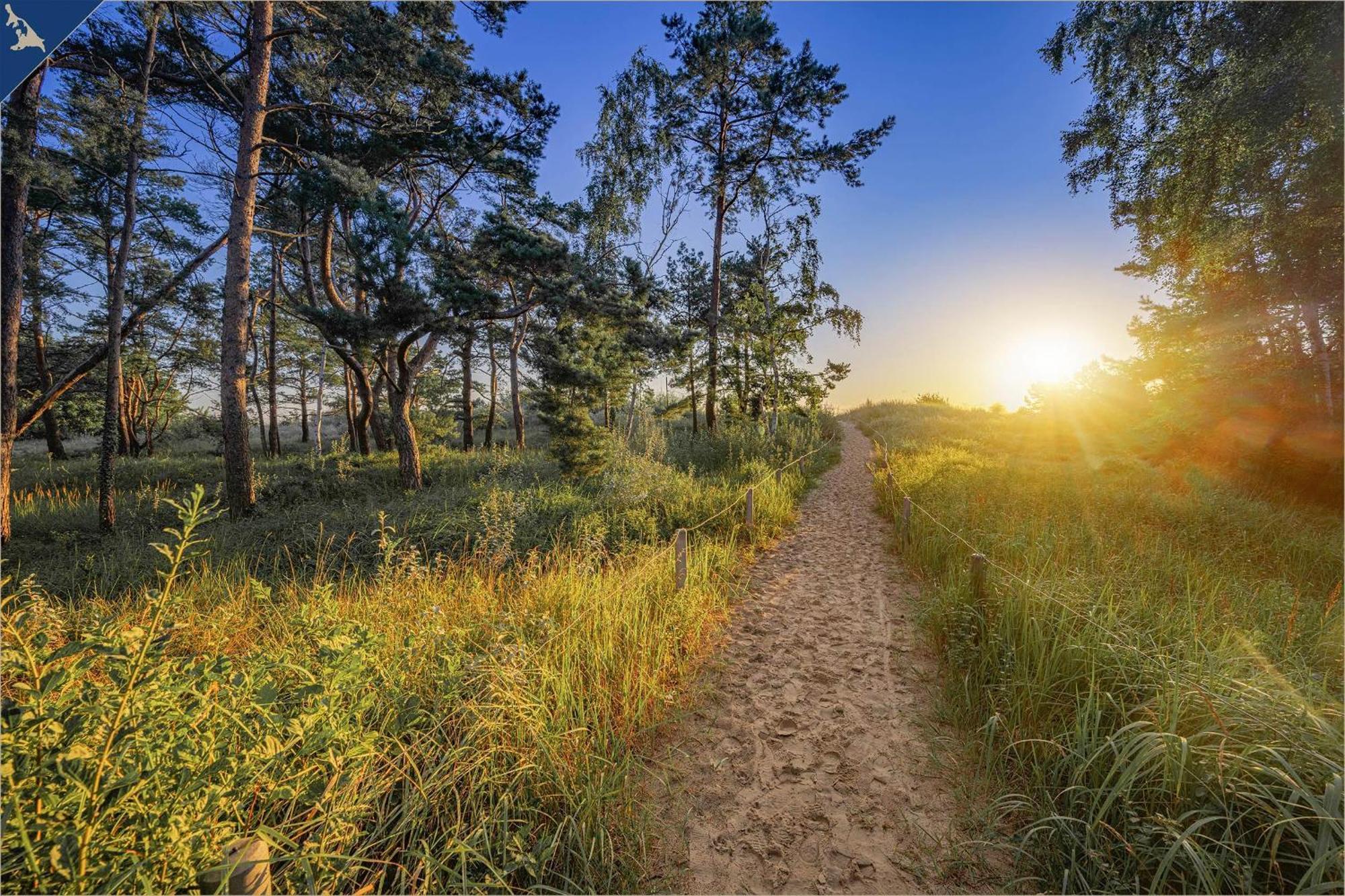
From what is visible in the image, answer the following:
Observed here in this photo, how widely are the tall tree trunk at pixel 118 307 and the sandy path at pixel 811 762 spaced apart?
36.6ft

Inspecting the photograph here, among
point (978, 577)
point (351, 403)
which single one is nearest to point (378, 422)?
point (351, 403)

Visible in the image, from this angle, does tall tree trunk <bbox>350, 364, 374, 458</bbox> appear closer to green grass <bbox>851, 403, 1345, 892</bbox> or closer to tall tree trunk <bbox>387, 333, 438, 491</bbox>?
tall tree trunk <bbox>387, 333, 438, 491</bbox>

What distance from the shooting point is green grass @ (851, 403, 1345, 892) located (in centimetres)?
189

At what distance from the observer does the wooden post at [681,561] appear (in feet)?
16.0

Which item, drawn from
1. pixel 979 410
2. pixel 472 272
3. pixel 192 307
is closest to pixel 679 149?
pixel 472 272

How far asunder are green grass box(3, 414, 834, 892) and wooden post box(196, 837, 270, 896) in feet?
0.30

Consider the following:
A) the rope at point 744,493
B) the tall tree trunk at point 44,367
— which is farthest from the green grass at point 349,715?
the tall tree trunk at point 44,367

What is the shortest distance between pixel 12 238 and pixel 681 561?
12.4m

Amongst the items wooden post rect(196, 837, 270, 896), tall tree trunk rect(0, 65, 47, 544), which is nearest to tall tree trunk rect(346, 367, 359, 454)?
tall tree trunk rect(0, 65, 47, 544)

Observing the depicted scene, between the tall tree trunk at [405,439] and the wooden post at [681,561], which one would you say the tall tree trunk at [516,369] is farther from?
the wooden post at [681,561]

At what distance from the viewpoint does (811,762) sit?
2.92 metres

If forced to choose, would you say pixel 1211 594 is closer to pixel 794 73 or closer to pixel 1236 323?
Answer: pixel 1236 323

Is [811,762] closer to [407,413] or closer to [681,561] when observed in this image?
[681,561]

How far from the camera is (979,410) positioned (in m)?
31.2
